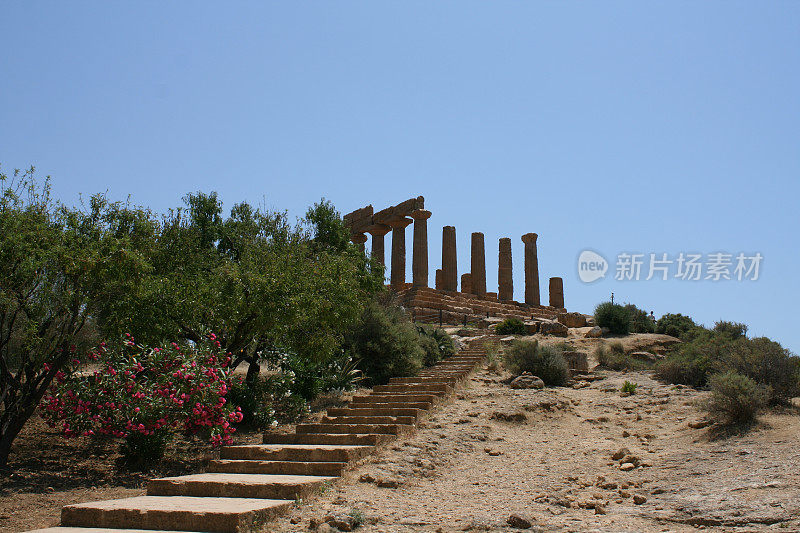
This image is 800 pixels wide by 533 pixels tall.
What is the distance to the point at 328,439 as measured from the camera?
12266 mm

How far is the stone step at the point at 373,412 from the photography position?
13.8 metres

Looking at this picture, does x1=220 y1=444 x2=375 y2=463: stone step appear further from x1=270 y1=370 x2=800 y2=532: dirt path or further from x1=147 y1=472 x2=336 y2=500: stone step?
x1=147 y1=472 x2=336 y2=500: stone step

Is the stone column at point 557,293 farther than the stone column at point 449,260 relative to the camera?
Yes

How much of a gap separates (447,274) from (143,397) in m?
28.5

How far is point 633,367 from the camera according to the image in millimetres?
19656

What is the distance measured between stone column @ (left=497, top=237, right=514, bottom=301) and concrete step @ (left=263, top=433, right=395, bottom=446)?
1146 inches

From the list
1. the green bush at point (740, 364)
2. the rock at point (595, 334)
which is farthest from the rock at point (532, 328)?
the green bush at point (740, 364)

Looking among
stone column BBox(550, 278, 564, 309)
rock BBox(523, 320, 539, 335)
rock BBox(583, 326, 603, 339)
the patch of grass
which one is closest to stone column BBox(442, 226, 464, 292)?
stone column BBox(550, 278, 564, 309)

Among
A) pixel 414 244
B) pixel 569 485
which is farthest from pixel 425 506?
pixel 414 244

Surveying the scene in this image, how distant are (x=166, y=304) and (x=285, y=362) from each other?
12.8ft

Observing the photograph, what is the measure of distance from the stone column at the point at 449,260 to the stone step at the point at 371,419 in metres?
24.9

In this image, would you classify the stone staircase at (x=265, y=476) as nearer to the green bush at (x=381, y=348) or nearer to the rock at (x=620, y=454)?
the green bush at (x=381, y=348)

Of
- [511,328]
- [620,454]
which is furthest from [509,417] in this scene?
[511,328]

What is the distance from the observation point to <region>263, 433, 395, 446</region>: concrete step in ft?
38.6
